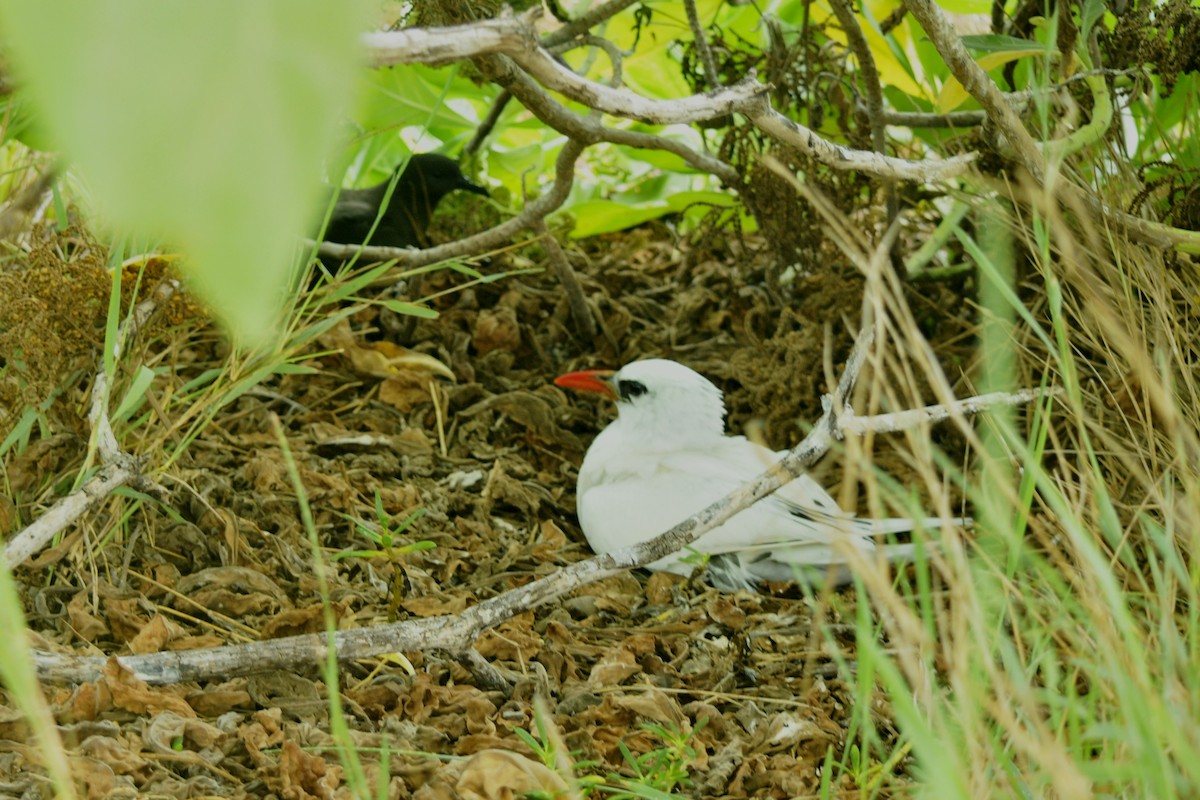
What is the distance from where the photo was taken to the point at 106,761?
1.23m

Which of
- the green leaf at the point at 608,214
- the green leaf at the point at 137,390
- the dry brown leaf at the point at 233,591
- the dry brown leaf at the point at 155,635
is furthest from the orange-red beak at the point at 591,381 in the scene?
the dry brown leaf at the point at 155,635

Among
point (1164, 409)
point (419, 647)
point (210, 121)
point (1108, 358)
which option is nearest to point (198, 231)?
point (210, 121)

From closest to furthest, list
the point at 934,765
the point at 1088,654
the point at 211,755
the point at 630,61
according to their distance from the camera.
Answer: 1. the point at 934,765
2. the point at 1088,654
3. the point at 211,755
4. the point at 630,61

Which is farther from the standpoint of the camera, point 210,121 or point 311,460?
point 311,460

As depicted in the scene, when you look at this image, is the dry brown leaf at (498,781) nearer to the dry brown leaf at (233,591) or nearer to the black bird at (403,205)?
the dry brown leaf at (233,591)

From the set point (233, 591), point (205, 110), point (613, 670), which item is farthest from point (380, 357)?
point (205, 110)

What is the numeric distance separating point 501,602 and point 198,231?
129 centimetres

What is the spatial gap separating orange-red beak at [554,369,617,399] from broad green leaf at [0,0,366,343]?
2.41 metres

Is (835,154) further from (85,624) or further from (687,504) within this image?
(85,624)

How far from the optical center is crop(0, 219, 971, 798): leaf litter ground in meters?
1.33

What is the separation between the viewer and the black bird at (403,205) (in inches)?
116

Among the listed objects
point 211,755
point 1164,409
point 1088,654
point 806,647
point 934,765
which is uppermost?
point 1164,409

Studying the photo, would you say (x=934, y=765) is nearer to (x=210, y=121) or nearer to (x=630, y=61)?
(x=210, y=121)

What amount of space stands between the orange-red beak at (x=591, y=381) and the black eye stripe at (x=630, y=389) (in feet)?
0.05
